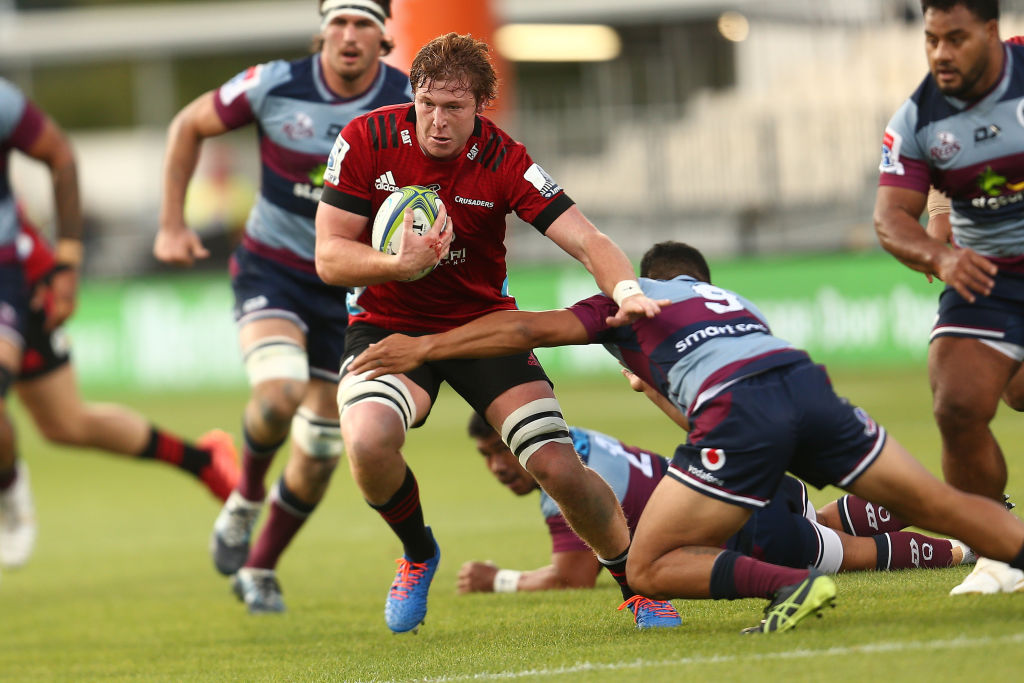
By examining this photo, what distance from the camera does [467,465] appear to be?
13.7 meters

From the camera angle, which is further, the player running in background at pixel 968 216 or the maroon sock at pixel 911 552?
the maroon sock at pixel 911 552

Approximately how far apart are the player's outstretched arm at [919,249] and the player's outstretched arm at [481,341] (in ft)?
4.20

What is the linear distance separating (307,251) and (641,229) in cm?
1335

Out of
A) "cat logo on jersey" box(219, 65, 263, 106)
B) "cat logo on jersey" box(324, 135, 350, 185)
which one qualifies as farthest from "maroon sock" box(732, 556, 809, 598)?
"cat logo on jersey" box(219, 65, 263, 106)

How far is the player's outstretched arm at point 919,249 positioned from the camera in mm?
5211

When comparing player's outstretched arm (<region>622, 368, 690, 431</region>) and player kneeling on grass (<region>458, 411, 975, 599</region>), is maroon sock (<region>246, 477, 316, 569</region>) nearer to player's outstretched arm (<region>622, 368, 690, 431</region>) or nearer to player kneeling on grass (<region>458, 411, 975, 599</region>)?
player kneeling on grass (<region>458, 411, 975, 599</region>)

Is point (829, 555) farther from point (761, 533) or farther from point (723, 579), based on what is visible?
point (723, 579)

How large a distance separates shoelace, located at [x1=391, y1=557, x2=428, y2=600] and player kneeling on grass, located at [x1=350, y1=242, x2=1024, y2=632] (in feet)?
3.84

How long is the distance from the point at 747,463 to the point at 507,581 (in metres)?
2.55

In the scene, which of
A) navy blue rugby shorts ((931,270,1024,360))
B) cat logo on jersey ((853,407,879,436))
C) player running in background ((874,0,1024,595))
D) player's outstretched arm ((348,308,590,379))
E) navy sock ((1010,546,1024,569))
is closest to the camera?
navy sock ((1010,546,1024,569))

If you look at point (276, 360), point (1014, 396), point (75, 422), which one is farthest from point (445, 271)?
point (75, 422)

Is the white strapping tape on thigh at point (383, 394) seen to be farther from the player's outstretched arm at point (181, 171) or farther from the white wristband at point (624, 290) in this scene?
the player's outstretched arm at point (181, 171)

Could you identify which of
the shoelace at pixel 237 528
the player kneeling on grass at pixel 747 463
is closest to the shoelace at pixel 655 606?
the player kneeling on grass at pixel 747 463

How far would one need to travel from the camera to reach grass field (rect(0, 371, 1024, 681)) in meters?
4.54
